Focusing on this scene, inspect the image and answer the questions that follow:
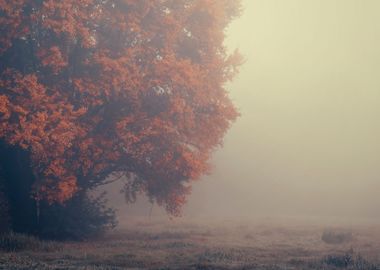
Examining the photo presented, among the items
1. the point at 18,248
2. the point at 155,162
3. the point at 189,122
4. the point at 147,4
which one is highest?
the point at 147,4

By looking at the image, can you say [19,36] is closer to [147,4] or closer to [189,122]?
[147,4]

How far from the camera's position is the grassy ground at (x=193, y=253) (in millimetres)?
19266

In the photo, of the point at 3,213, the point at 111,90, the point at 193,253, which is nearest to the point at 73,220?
the point at 3,213

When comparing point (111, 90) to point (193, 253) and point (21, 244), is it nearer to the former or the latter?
point (21, 244)

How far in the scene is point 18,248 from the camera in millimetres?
22719

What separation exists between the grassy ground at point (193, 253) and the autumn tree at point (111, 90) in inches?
118

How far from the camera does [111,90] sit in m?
26.2

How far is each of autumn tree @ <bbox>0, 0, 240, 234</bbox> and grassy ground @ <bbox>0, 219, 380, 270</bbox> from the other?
2991mm

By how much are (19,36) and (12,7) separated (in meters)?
1.42

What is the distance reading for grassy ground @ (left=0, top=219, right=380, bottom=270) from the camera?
19266 millimetres

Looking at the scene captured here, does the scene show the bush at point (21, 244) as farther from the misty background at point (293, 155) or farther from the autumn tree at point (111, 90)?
the misty background at point (293, 155)

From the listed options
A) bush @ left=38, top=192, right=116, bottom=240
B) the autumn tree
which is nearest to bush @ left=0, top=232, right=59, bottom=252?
the autumn tree

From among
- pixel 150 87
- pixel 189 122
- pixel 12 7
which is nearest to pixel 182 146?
pixel 189 122

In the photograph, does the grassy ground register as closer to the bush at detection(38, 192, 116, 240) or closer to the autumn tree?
the bush at detection(38, 192, 116, 240)
